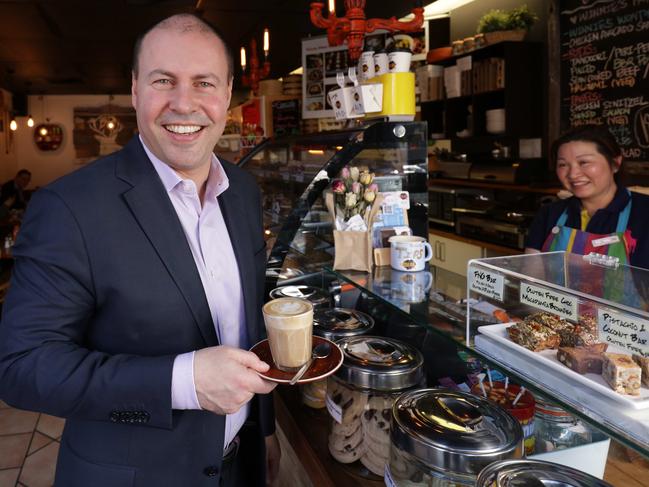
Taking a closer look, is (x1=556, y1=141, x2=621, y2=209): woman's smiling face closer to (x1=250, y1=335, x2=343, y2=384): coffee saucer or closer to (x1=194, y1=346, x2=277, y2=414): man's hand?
(x1=250, y1=335, x2=343, y2=384): coffee saucer

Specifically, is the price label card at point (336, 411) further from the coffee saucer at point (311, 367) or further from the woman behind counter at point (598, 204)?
the woman behind counter at point (598, 204)

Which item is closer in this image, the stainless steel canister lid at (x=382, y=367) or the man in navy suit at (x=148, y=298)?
the man in navy suit at (x=148, y=298)

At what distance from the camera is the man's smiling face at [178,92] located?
136cm

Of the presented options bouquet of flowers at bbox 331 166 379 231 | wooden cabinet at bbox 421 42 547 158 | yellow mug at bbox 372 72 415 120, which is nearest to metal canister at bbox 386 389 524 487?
bouquet of flowers at bbox 331 166 379 231

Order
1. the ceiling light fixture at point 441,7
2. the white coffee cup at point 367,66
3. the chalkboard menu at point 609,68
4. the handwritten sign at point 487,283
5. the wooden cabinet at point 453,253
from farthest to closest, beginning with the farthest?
1. the ceiling light fixture at point 441,7
2. the wooden cabinet at point 453,253
3. the chalkboard menu at point 609,68
4. the white coffee cup at point 367,66
5. the handwritten sign at point 487,283

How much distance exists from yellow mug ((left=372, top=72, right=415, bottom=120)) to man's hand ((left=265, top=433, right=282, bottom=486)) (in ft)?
4.35

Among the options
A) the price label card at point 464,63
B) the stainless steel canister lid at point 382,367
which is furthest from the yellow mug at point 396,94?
the price label card at point 464,63

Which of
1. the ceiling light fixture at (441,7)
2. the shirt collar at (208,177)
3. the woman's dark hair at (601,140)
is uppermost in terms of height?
the ceiling light fixture at (441,7)

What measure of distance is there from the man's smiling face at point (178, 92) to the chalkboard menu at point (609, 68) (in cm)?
423

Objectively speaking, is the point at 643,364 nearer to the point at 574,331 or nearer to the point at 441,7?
the point at 574,331

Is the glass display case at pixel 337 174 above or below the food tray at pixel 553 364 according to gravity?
above

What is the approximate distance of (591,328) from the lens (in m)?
1.09

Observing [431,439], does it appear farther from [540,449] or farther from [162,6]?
[162,6]

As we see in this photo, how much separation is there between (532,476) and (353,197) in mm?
1244
